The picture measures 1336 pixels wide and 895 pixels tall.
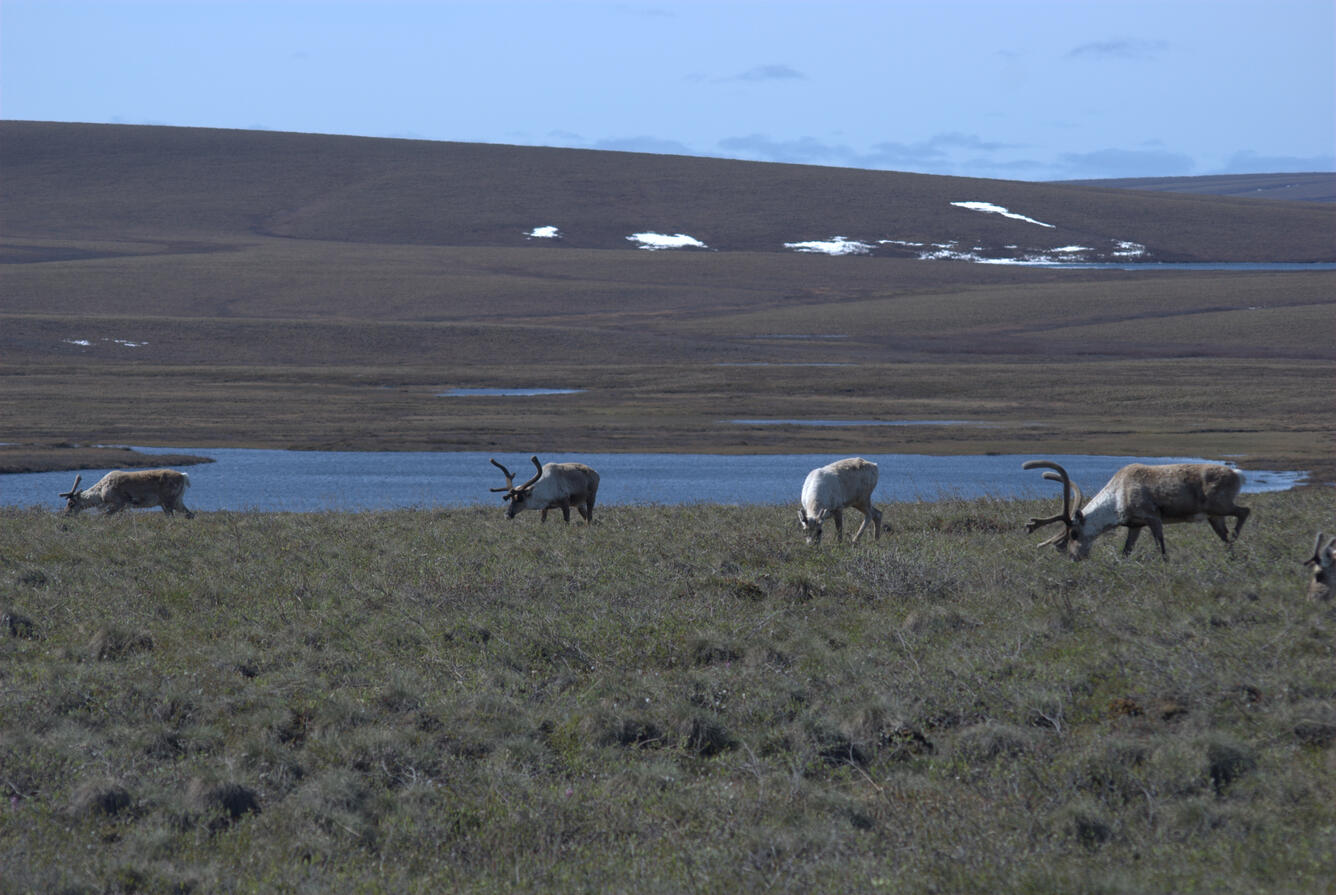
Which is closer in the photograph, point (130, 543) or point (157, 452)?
point (130, 543)

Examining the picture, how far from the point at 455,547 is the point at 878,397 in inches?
1631

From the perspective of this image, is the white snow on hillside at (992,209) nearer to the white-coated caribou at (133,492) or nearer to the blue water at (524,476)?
the blue water at (524,476)

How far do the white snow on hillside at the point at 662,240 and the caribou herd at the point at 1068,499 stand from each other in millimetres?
96174

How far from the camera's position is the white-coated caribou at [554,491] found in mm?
17938

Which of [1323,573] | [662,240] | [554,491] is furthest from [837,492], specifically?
[662,240]

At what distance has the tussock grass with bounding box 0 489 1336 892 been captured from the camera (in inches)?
232

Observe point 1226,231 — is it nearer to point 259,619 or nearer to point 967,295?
point 967,295

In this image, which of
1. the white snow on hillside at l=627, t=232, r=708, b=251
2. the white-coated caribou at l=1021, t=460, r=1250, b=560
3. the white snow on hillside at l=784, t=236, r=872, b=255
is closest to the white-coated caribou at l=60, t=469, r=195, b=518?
the white-coated caribou at l=1021, t=460, r=1250, b=560

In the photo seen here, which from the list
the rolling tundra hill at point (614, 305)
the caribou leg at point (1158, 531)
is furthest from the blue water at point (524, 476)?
the caribou leg at point (1158, 531)

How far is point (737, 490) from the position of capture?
3108cm

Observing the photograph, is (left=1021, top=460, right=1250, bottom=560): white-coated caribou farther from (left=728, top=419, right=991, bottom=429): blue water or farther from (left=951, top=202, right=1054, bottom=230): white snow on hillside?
(left=951, top=202, right=1054, bottom=230): white snow on hillside

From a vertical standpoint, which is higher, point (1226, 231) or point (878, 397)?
point (1226, 231)

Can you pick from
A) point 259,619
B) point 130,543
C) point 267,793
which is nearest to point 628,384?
point 130,543

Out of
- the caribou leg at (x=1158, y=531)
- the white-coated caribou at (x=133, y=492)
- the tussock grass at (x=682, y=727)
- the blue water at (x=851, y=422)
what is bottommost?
the blue water at (x=851, y=422)
